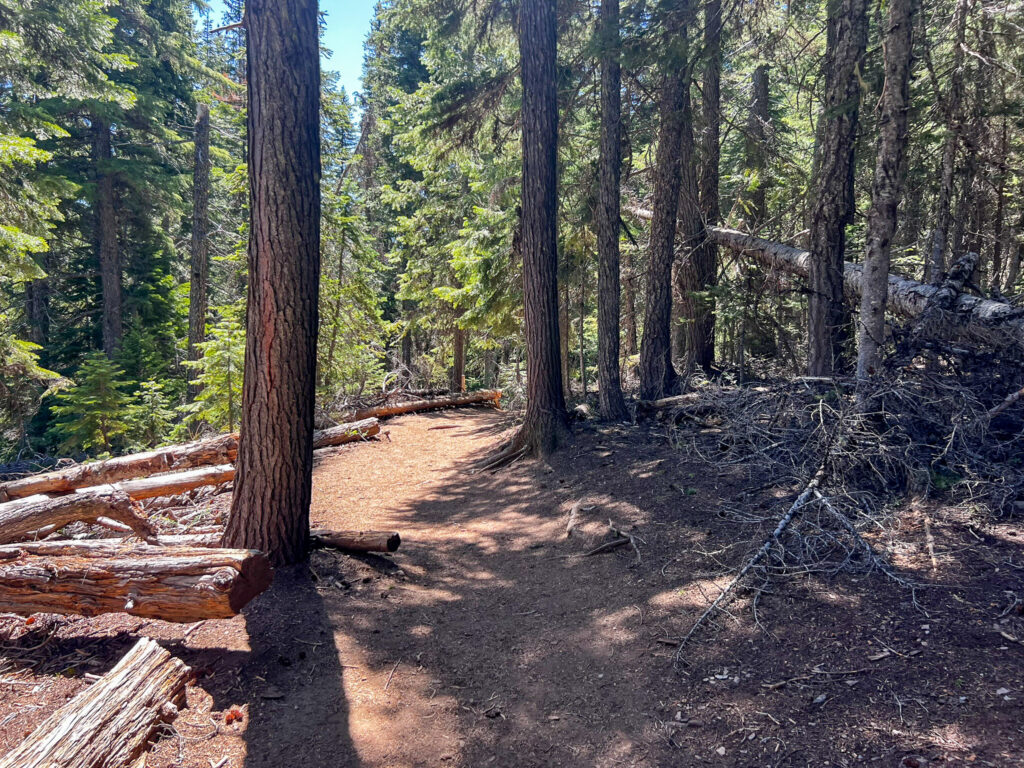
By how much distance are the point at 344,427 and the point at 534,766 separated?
34.1ft

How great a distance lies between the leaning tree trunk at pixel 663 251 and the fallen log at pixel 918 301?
41.5 inches

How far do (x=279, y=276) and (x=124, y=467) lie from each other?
5846 mm

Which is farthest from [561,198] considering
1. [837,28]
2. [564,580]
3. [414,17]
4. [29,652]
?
→ [29,652]

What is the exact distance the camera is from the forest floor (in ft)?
9.15

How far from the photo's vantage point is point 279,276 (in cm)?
473

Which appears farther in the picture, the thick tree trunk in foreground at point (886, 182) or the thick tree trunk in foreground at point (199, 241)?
the thick tree trunk in foreground at point (199, 241)

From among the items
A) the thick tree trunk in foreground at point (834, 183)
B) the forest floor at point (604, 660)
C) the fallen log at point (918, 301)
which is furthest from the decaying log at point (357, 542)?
the fallen log at point (918, 301)

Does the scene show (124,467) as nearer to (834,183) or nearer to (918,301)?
(834,183)

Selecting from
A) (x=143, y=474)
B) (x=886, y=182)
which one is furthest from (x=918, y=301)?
(x=143, y=474)

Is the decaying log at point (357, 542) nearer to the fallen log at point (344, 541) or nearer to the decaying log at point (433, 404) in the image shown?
the fallen log at point (344, 541)

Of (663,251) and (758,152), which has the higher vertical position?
(758,152)

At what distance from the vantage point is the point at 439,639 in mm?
4363

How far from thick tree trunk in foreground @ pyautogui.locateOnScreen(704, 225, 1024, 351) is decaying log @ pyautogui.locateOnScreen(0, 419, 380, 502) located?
7.88 metres

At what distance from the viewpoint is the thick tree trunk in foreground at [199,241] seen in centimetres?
1650
